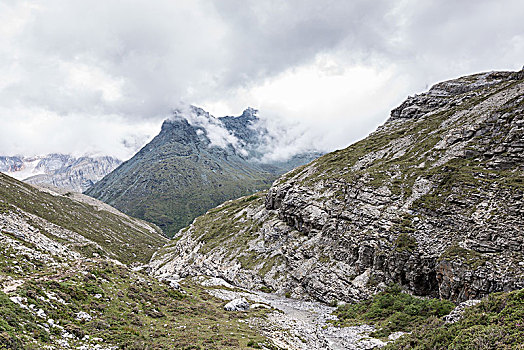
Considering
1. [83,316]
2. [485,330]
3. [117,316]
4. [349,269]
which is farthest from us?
[349,269]

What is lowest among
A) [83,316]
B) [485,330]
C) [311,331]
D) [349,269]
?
[311,331]

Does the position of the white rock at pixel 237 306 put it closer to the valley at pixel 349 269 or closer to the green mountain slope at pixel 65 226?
the valley at pixel 349 269

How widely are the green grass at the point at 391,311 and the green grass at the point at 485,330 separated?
11.7m

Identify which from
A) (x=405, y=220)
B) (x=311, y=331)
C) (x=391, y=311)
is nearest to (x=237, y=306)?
(x=311, y=331)

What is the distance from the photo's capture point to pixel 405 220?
52.6 m

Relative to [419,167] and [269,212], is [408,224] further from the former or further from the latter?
[269,212]

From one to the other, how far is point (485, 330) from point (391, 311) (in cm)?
2439

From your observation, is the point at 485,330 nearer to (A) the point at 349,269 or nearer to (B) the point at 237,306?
(B) the point at 237,306

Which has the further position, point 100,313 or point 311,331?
point 311,331

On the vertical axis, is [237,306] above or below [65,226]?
below

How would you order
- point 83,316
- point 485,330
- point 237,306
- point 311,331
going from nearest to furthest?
point 485,330 → point 83,316 → point 311,331 → point 237,306

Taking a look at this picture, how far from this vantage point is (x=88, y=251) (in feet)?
367

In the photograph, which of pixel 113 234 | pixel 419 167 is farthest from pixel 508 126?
pixel 113 234

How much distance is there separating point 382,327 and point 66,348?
1334 inches
